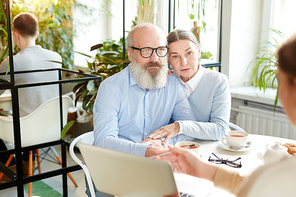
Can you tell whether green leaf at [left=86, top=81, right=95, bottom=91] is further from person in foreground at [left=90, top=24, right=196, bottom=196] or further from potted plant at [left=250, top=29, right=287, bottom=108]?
potted plant at [left=250, top=29, right=287, bottom=108]

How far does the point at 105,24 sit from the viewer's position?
5.19 m

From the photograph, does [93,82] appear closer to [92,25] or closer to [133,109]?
[133,109]

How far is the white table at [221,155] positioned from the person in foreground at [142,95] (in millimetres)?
203

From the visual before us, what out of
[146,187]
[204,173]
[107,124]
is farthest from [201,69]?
[146,187]

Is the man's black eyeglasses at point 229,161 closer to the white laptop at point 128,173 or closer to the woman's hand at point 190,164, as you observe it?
the woman's hand at point 190,164

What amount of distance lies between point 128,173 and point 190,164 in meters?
0.27

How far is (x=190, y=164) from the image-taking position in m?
1.05

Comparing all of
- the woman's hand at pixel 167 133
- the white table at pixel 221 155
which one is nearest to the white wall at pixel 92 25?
the woman's hand at pixel 167 133

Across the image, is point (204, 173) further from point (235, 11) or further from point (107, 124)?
point (235, 11)

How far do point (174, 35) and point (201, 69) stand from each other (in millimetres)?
249

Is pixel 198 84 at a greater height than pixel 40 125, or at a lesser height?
greater

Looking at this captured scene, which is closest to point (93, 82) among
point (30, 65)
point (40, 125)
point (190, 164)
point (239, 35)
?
point (40, 125)

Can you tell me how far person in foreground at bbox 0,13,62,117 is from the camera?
9.39 feet

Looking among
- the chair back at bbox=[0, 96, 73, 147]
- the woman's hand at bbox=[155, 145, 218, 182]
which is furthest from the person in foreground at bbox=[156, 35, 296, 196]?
the chair back at bbox=[0, 96, 73, 147]
